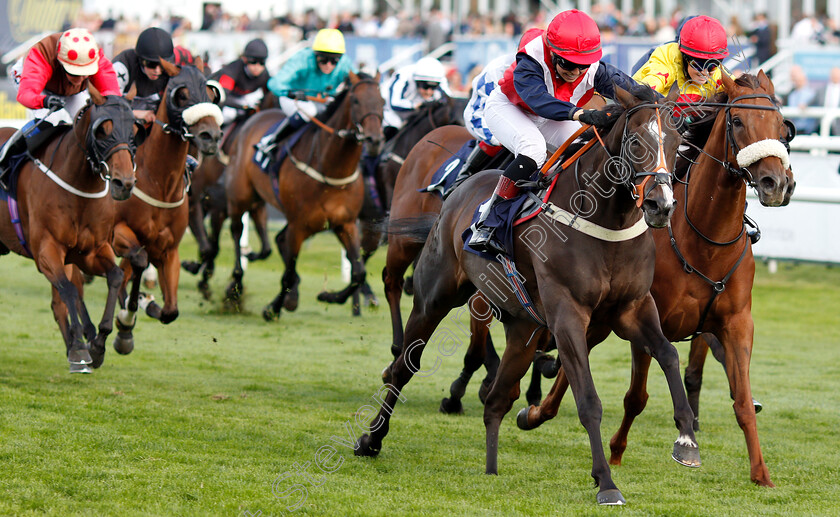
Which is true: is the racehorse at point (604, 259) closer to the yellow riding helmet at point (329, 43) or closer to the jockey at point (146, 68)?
the jockey at point (146, 68)

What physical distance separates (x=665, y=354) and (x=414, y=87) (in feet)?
21.0

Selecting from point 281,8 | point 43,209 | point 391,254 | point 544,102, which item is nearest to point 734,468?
point 544,102

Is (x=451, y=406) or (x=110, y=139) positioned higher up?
(x=110, y=139)

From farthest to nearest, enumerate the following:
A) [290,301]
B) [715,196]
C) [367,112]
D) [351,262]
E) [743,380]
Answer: [290,301] → [351,262] → [367,112] → [715,196] → [743,380]

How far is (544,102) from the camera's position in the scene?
4500 millimetres

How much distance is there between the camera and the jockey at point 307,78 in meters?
9.44

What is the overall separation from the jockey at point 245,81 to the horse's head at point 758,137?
7.15 meters

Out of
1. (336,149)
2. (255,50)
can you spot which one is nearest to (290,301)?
(336,149)

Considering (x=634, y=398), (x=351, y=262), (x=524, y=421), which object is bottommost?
(x=351, y=262)

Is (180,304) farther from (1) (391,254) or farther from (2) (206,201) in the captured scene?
(1) (391,254)

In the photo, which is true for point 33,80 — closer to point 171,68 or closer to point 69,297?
point 171,68

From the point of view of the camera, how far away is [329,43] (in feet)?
30.9

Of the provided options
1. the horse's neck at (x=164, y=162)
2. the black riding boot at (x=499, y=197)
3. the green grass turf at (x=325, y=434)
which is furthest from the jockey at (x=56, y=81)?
the black riding boot at (x=499, y=197)

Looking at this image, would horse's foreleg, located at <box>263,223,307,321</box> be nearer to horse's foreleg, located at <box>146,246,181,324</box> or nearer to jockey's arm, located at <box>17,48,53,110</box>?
horse's foreleg, located at <box>146,246,181,324</box>
